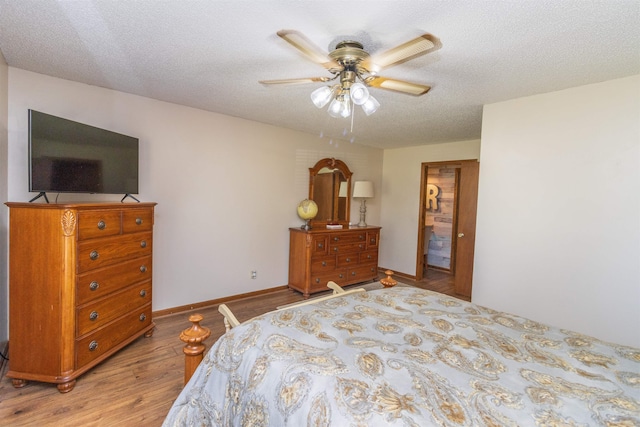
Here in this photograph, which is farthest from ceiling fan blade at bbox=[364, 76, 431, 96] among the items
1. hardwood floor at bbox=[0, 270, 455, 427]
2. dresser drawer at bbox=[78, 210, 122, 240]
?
hardwood floor at bbox=[0, 270, 455, 427]

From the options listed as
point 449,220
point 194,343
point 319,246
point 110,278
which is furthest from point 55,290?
point 449,220

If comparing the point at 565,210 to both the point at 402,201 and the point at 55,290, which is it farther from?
the point at 55,290

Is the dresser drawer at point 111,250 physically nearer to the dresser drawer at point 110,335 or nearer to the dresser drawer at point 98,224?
the dresser drawer at point 98,224

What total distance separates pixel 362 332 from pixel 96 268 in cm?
196

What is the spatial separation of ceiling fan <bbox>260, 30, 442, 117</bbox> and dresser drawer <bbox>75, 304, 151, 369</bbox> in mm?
2169

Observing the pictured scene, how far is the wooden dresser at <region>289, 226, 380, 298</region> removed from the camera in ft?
13.3

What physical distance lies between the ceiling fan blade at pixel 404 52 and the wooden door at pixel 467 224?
3055 mm

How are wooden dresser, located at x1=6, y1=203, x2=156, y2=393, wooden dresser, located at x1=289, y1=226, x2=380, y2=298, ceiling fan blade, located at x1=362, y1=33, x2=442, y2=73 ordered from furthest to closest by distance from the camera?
wooden dresser, located at x1=289, y1=226, x2=380, y2=298, wooden dresser, located at x1=6, y1=203, x2=156, y2=393, ceiling fan blade, located at x1=362, y1=33, x2=442, y2=73

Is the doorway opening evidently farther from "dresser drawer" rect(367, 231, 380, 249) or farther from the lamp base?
the lamp base

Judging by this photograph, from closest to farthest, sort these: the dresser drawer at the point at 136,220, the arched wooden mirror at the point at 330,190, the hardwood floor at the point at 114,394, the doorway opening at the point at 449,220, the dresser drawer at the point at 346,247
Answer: the hardwood floor at the point at 114,394
the dresser drawer at the point at 136,220
the doorway opening at the point at 449,220
the dresser drawer at the point at 346,247
the arched wooden mirror at the point at 330,190

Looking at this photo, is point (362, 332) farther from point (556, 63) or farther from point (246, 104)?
point (246, 104)

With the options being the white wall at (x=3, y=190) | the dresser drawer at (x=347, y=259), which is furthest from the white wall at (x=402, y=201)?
the white wall at (x=3, y=190)

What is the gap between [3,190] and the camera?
7.36 ft

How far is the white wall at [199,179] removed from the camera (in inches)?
99.4
